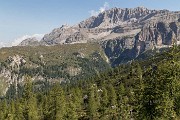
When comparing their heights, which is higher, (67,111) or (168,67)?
(168,67)

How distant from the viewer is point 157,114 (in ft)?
149

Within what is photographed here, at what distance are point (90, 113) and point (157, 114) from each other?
92649 mm

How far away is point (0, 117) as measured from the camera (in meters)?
134

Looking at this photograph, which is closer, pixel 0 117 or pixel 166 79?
pixel 166 79

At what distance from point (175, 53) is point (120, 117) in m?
62.5

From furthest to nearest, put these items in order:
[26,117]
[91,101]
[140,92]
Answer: [91,101]
[26,117]
[140,92]

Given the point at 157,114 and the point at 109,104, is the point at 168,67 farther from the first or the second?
the point at 109,104

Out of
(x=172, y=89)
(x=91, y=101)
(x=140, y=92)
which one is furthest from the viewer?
(x=91, y=101)

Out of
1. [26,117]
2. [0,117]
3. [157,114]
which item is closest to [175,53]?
[157,114]

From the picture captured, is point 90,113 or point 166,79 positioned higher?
point 166,79

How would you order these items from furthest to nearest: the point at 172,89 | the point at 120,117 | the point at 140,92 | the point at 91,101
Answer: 1. the point at 91,101
2. the point at 120,117
3. the point at 140,92
4. the point at 172,89

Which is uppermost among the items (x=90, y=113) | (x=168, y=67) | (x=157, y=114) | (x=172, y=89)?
(x=168, y=67)

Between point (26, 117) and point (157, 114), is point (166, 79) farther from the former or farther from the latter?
point (26, 117)

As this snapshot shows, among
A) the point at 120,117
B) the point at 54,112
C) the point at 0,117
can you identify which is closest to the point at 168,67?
the point at 120,117
